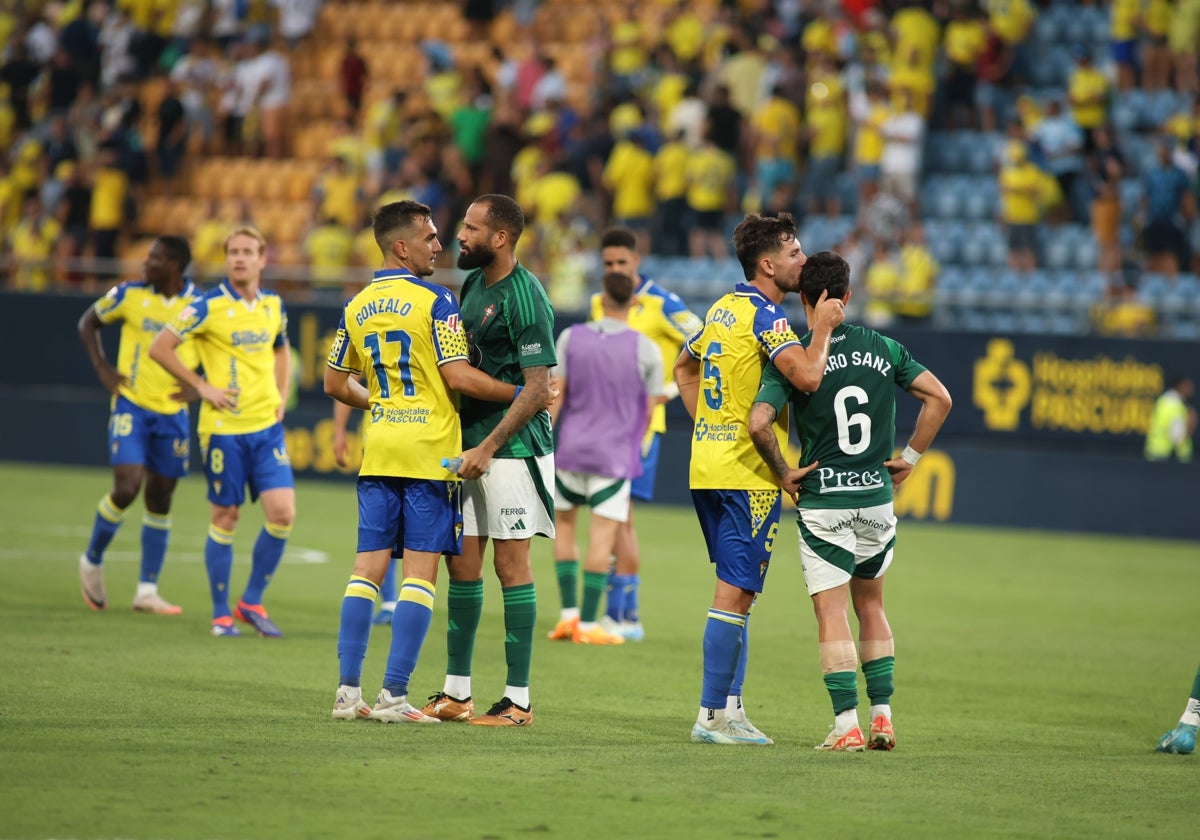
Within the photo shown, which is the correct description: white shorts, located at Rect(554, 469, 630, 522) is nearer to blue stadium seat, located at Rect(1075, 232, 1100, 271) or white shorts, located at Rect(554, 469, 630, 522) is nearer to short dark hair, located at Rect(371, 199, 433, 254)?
short dark hair, located at Rect(371, 199, 433, 254)

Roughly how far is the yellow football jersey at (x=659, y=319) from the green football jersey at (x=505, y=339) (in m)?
4.09

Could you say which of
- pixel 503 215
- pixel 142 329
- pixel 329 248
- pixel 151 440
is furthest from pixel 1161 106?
pixel 503 215

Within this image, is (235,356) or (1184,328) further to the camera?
(1184,328)

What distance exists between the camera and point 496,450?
8.01 m

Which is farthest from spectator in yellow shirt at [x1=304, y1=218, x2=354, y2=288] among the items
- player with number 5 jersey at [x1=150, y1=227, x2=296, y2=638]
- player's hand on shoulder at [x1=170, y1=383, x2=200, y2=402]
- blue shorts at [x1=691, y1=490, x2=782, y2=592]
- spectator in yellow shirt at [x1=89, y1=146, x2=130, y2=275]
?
blue shorts at [x1=691, y1=490, x2=782, y2=592]

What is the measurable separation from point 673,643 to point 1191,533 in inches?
402

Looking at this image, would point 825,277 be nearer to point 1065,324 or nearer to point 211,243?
point 1065,324

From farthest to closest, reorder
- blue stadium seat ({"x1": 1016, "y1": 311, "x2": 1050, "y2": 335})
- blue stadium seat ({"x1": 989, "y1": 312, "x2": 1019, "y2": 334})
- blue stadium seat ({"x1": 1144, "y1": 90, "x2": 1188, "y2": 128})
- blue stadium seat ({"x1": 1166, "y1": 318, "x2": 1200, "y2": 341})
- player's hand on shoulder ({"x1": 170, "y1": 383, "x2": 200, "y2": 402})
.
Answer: blue stadium seat ({"x1": 1144, "y1": 90, "x2": 1188, "y2": 128})
blue stadium seat ({"x1": 989, "y1": 312, "x2": 1019, "y2": 334})
blue stadium seat ({"x1": 1016, "y1": 311, "x2": 1050, "y2": 335})
blue stadium seat ({"x1": 1166, "y1": 318, "x2": 1200, "y2": 341})
player's hand on shoulder ({"x1": 170, "y1": 383, "x2": 200, "y2": 402})

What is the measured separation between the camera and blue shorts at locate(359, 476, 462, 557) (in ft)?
26.1

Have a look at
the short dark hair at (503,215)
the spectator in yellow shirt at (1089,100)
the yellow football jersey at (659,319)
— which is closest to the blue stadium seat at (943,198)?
the spectator in yellow shirt at (1089,100)

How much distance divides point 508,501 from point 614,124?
58.4 ft

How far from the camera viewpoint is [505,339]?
8.13m

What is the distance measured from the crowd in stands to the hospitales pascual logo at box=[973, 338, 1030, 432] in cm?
96

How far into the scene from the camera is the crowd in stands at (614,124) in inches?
867
